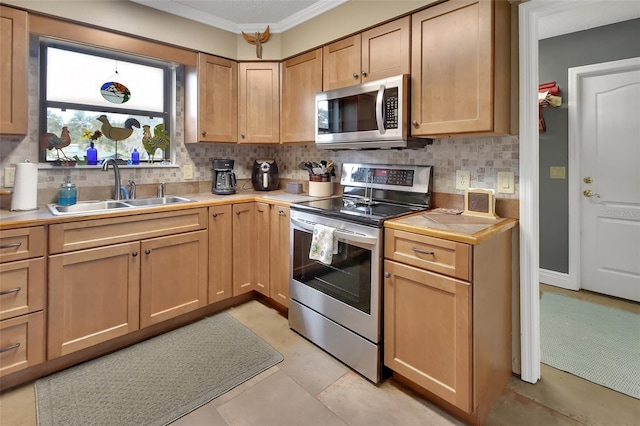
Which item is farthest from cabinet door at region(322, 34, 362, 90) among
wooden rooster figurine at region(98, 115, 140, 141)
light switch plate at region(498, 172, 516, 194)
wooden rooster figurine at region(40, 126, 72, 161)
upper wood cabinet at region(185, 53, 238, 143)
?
wooden rooster figurine at region(40, 126, 72, 161)

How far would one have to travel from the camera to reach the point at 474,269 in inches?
58.4

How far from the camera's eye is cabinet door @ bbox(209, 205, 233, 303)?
2551 millimetres

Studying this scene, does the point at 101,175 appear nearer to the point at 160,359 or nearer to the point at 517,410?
the point at 160,359

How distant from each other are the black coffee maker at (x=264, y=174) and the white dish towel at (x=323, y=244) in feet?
4.07

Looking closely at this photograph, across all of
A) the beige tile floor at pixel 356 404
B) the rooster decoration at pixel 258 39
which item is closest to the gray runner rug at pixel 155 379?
the beige tile floor at pixel 356 404

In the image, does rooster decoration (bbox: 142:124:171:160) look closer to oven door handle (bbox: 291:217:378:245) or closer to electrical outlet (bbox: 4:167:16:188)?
electrical outlet (bbox: 4:167:16:188)

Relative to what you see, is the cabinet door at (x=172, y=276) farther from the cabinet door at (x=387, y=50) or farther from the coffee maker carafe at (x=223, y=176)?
the cabinet door at (x=387, y=50)

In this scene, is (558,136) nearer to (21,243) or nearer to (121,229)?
(121,229)

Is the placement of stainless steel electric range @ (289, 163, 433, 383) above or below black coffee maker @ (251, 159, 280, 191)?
below

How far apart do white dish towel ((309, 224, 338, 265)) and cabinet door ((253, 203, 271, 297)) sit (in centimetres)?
68

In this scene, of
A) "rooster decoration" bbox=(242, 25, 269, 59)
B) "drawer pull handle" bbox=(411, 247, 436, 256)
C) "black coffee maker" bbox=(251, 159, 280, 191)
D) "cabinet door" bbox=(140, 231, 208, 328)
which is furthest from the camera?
"black coffee maker" bbox=(251, 159, 280, 191)

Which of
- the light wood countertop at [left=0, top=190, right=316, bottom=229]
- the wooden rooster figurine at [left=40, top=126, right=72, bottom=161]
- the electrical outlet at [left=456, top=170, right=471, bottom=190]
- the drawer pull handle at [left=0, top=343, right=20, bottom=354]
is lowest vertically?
the drawer pull handle at [left=0, top=343, right=20, bottom=354]

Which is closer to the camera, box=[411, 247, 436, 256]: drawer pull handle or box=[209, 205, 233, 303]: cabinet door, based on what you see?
box=[411, 247, 436, 256]: drawer pull handle

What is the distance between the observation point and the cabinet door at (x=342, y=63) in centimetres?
229
